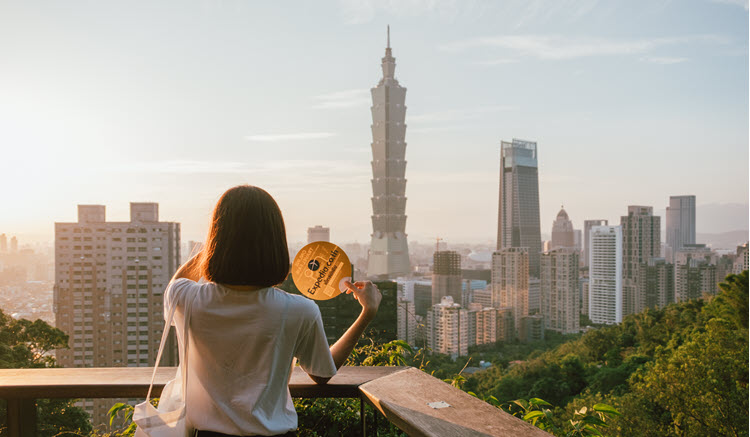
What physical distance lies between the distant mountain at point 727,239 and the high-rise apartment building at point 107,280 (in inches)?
1197

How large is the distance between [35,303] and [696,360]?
14.5 m

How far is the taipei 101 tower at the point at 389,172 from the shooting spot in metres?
63.0

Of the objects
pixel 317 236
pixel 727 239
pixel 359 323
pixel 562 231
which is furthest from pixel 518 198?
pixel 359 323

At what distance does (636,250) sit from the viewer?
135 ft

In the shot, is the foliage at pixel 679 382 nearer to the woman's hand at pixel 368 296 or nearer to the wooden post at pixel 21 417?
the woman's hand at pixel 368 296

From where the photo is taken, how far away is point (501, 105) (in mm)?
62531

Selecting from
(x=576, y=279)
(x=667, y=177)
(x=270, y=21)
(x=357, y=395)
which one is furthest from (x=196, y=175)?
(x=667, y=177)

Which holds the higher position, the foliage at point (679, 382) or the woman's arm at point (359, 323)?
the woman's arm at point (359, 323)

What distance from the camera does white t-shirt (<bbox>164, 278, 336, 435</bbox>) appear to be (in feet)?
2.77

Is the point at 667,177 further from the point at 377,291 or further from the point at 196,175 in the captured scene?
the point at 377,291

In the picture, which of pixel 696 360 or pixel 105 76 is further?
pixel 105 76

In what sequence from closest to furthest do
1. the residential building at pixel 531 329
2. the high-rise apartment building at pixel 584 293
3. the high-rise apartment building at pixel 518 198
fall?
the residential building at pixel 531 329
the high-rise apartment building at pixel 584 293
the high-rise apartment building at pixel 518 198

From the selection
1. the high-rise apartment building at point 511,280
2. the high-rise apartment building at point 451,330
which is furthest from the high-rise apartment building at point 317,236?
the high-rise apartment building at point 511,280

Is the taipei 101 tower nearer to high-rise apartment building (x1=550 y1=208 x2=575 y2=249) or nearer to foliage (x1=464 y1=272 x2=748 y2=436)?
high-rise apartment building (x1=550 y1=208 x2=575 y2=249)
